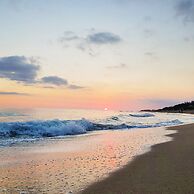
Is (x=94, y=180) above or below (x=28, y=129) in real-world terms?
below

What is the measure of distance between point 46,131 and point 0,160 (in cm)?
1315

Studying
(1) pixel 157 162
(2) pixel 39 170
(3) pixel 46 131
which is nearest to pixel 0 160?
(2) pixel 39 170

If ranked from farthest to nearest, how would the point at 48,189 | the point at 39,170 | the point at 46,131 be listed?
the point at 46,131 < the point at 39,170 < the point at 48,189

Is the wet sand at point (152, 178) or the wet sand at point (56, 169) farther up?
the wet sand at point (56, 169)

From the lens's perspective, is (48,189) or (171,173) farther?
(171,173)

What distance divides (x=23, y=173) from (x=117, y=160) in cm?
346

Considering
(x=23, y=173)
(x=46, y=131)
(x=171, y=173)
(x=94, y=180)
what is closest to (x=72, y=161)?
(x=23, y=173)

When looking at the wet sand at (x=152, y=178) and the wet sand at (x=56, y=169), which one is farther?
the wet sand at (x=56, y=169)

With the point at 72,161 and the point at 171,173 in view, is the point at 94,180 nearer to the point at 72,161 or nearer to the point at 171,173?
the point at 171,173

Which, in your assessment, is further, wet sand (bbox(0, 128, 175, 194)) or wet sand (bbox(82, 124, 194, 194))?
wet sand (bbox(0, 128, 175, 194))

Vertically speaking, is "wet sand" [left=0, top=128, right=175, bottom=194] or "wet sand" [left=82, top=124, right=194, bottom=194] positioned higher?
"wet sand" [left=0, top=128, right=175, bottom=194]

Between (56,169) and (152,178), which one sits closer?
(152,178)

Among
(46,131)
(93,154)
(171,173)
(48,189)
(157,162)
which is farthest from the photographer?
(46,131)

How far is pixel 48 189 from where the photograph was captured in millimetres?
6996
